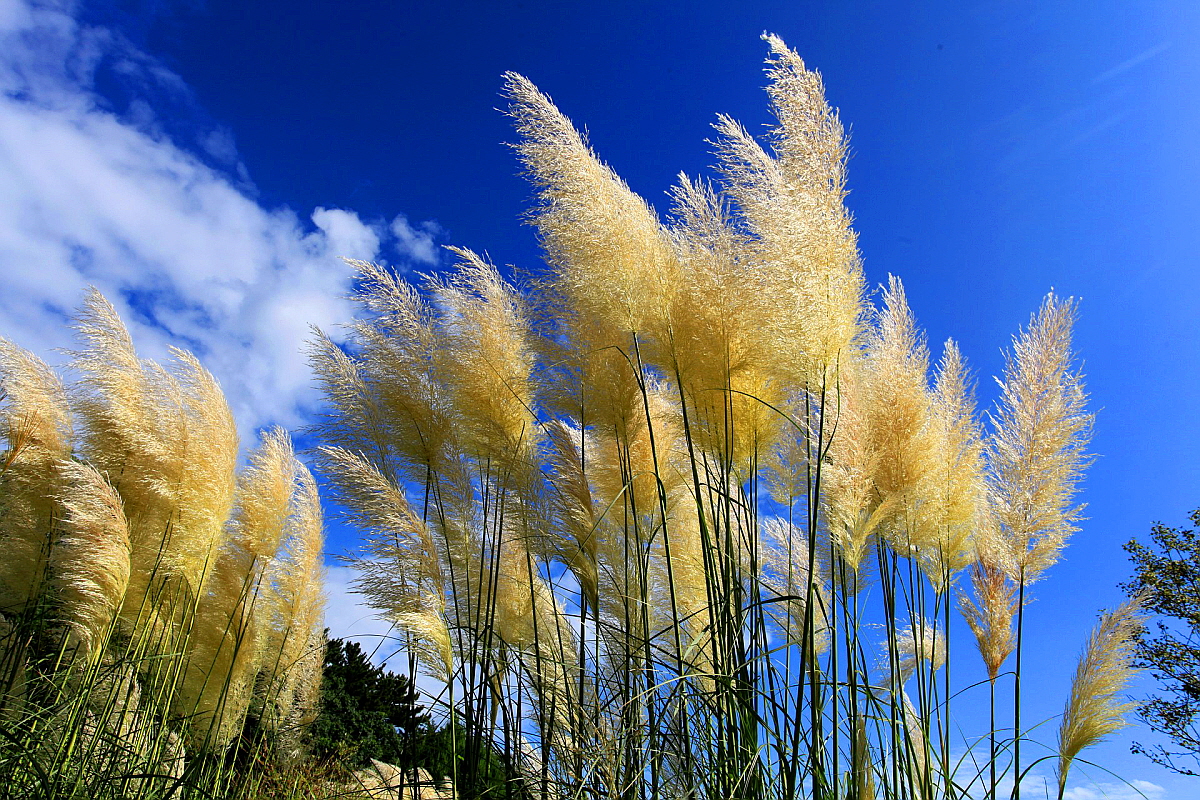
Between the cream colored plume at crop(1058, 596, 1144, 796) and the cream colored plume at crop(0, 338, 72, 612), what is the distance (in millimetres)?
5476

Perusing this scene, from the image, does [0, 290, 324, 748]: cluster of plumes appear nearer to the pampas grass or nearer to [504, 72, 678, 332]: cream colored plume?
the pampas grass

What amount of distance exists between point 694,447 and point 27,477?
14.4 feet

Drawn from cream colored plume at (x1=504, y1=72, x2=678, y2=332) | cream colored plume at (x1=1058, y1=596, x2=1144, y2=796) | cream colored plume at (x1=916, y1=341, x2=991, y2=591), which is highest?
cream colored plume at (x1=504, y1=72, x2=678, y2=332)

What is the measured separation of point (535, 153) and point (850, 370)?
1.35 metres

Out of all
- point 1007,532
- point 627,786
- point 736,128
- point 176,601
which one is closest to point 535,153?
point 736,128

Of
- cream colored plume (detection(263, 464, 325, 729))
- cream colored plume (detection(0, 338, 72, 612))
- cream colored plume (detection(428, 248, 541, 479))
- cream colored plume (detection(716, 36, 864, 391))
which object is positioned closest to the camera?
cream colored plume (detection(716, 36, 864, 391))

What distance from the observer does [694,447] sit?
9.27 ft

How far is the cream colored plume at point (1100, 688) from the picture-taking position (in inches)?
103

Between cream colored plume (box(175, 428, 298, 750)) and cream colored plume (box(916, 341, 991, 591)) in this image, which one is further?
cream colored plume (box(175, 428, 298, 750))

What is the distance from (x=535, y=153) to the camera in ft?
8.52

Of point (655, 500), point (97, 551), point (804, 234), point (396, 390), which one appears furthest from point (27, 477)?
point (804, 234)

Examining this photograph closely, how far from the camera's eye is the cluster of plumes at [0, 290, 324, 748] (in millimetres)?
3570

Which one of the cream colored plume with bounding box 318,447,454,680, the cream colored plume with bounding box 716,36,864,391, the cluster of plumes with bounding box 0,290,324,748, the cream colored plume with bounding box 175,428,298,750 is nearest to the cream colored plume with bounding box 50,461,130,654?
the cluster of plumes with bounding box 0,290,324,748

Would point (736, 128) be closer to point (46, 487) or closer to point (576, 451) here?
point (576, 451)
